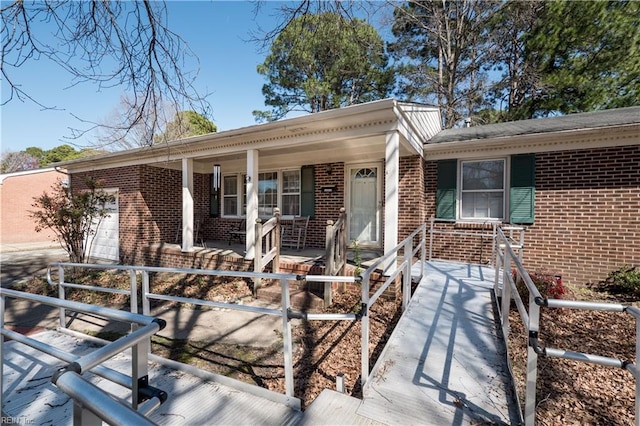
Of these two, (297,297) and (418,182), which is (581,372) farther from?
(418,182)

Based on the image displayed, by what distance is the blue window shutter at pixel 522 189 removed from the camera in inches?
243

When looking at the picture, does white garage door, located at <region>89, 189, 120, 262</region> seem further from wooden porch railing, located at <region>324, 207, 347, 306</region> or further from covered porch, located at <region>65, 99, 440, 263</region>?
wooden porch railing, located at <region>324, 207, 347, 306</region>

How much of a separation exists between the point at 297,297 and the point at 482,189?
4897 millimetres

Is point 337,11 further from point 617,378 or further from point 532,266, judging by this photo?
point 532,266

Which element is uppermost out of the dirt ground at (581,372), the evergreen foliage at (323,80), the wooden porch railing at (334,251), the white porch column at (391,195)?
the evergreen foliage at (323,80)

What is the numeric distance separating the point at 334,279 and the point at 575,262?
6.12m

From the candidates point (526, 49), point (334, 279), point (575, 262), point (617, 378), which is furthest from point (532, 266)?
point (526, 49)

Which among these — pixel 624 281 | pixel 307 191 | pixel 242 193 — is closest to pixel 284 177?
pixel 307 191

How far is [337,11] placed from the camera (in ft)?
10.9

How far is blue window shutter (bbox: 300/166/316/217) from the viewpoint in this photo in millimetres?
8359

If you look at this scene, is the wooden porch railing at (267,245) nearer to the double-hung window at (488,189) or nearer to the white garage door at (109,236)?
the double-hung window at (488,189)

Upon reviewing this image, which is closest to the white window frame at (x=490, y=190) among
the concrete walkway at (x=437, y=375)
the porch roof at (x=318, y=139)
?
the porch roof at (x=318, y=139)

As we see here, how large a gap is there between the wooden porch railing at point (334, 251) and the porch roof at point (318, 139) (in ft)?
5.15

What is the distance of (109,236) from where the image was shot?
32.2ft
